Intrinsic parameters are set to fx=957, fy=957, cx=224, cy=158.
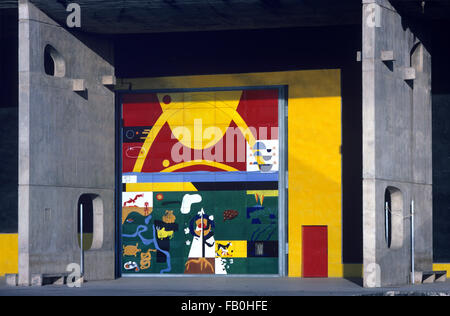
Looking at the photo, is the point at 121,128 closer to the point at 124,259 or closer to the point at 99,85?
the point at 99,85

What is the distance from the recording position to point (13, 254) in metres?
36.2

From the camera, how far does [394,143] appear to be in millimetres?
30625

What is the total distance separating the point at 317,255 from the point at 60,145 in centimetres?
998

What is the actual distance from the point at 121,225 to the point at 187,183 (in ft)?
9.87

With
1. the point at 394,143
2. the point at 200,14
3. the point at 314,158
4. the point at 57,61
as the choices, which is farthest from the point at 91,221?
the point at 394,143

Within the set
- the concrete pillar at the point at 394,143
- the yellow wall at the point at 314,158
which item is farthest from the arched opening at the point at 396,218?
the yellow wall at the point at 314,158

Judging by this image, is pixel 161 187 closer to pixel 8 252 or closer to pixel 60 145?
pixel 60 145

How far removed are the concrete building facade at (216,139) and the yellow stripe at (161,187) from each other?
0.05 meters

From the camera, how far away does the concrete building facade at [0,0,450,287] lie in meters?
31.6

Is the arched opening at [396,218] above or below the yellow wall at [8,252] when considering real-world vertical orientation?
above

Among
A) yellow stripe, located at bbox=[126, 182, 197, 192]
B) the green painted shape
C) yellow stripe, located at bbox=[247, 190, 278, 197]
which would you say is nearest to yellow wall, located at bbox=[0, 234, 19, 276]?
the green painted shape

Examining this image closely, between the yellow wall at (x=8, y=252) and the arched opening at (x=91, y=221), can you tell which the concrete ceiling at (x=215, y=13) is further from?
the yellow wall at (x=8, y=252)

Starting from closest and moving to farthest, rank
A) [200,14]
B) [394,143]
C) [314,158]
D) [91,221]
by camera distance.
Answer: [394,143] < [200,14] < [314,158] < [91,221]

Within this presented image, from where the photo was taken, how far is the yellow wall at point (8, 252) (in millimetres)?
36125
